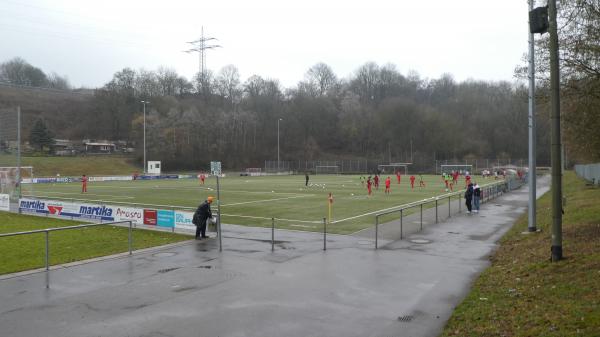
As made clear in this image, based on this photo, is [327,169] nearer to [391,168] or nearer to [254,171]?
[391,168]

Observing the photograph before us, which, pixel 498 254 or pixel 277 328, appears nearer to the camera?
pixel 277 328

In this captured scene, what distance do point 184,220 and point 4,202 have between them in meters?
16.2

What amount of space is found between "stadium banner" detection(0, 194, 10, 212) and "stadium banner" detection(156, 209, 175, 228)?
13.9 meters

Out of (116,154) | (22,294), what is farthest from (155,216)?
(116,154)

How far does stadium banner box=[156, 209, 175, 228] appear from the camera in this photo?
1895cm


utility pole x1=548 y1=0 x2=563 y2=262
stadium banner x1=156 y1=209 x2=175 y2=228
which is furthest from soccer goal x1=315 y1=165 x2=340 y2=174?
utility pole x1=548 y1=0 x2=563 y2=262

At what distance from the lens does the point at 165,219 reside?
752 inches

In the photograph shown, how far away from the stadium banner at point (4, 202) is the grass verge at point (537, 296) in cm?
2683

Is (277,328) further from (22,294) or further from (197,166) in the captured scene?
(197,166)

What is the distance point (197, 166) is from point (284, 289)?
9582 cm

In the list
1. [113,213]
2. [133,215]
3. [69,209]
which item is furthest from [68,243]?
Answer: [69,209]

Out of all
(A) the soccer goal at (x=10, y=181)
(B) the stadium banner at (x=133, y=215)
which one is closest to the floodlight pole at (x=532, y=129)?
(B) the stadium banner at (x=133, y=215)

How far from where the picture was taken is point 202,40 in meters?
93.0

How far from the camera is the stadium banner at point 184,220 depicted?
1830cm
